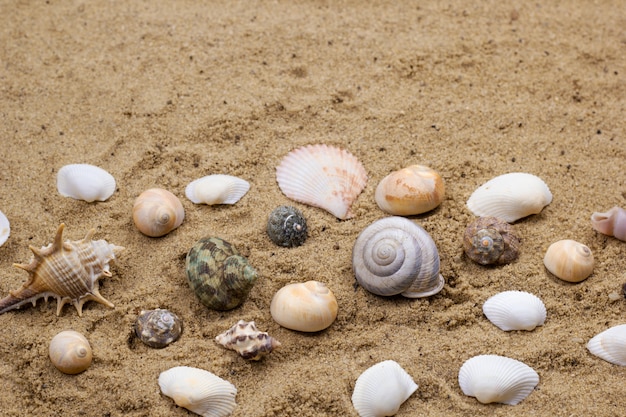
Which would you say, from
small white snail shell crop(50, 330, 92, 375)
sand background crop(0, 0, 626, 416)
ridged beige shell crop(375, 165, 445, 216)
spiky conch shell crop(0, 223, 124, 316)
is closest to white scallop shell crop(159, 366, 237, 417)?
sand background crop(0, 0, 626, 416)

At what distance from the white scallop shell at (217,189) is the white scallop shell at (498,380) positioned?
1694mm

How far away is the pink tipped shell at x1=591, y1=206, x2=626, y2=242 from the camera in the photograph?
156 inches

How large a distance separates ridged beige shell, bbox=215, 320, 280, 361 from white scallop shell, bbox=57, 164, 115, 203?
4.24ft

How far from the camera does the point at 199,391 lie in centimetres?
332

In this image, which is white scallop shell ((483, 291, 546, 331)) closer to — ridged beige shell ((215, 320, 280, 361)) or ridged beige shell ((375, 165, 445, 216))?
ridged beige shell ((375, 165, 445, 216))

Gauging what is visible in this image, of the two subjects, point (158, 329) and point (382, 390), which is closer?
point (382, 390)

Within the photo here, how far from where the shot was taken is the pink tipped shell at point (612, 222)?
3.96 metres

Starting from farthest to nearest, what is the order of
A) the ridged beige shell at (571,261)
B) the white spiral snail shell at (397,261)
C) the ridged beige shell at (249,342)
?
the ridged beige shell at (571,261), the white spiral snail shell at (397,261), the ridged beige shell at (249,342)

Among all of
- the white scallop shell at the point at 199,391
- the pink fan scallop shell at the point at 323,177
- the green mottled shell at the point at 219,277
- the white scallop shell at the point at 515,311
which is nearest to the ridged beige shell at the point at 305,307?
the green mottled shell at the point at 219,277

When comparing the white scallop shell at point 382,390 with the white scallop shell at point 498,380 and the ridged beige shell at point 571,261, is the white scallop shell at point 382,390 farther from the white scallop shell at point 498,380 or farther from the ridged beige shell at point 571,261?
the ridged beige shell at point 571,261

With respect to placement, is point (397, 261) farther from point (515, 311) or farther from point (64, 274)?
point (64, 274)

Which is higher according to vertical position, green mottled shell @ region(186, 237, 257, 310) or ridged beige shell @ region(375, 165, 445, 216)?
ridged beige shell @ region(375, 165, 445, 216)

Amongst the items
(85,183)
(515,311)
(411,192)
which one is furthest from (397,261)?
(85,183)

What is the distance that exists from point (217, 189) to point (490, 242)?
1637mm
